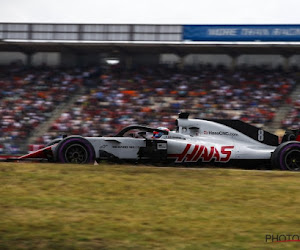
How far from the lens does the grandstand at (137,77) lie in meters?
22.0

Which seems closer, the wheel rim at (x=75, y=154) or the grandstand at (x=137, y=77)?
the wheel rim at (x=75, y=154)

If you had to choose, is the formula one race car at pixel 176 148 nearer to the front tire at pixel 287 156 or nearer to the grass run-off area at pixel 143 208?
the front tire at pixel 287 156

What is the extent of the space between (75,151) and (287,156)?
4.98 m

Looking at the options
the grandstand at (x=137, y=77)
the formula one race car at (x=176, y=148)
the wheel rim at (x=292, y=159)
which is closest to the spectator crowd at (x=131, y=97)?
the grandstand at (x=137, y=77)

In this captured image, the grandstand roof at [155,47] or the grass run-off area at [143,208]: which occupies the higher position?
the grandstand roof at [155,47]

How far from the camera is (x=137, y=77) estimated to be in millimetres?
27438

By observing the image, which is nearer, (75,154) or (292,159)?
(75,154)

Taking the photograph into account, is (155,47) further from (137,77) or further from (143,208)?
(143,208)

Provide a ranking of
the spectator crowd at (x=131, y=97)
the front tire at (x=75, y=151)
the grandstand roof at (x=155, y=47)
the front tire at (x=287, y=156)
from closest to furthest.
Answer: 1. the front tire at (x=75, y=151)
2. the front tire at (x=287, y=156)
3. the spectator crowd at (x=131, y=97)
4. the grandstand roof at (x=155, y=47)

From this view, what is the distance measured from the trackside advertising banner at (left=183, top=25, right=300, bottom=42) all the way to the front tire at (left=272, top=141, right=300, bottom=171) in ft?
57.8

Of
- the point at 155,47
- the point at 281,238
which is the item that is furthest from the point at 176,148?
the point at 155,47

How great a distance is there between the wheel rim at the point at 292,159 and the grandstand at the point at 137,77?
926 cm

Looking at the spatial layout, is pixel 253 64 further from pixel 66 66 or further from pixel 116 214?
pixel 116 214

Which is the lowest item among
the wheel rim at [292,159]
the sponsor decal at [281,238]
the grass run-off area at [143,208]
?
the sponsor decal at [281,238]
